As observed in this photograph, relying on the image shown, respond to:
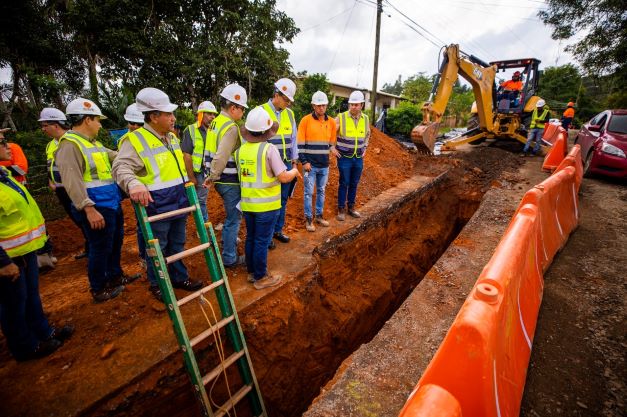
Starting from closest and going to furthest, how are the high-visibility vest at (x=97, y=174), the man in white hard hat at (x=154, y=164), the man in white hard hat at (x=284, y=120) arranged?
the man in white hard hat at (x=154, y=164) < the high-visibility vest at (x=97, y=174) < the man in white hard hat at (x=284, y=120)

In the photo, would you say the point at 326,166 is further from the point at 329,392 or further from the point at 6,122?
the point at 6,122

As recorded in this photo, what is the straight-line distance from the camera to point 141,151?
238 cm

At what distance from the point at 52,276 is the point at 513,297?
4852 mm

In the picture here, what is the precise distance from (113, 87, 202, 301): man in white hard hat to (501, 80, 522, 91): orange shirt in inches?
448

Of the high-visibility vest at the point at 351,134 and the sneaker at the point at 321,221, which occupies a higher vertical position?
the high-visibility vest at the point at 351,134

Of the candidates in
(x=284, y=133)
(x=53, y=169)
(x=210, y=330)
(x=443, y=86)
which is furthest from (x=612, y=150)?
(x=53, y=169)

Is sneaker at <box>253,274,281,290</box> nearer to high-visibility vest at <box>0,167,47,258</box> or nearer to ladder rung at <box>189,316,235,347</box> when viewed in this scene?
ladder rung at <box>189,316,235,347</box>

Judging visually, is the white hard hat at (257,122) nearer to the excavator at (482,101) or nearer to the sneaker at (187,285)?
the sneaker at (187,285)

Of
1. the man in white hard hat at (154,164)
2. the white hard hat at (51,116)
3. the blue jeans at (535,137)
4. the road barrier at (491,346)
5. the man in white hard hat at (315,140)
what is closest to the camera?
the road barrier at (491,346)

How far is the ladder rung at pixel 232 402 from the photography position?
6.82ft

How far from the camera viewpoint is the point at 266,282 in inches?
123

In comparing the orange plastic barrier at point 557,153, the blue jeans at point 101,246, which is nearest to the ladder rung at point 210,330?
the blue jeans at point 101,246

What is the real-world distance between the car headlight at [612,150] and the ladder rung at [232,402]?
28.8ft

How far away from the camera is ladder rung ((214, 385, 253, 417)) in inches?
81.8
